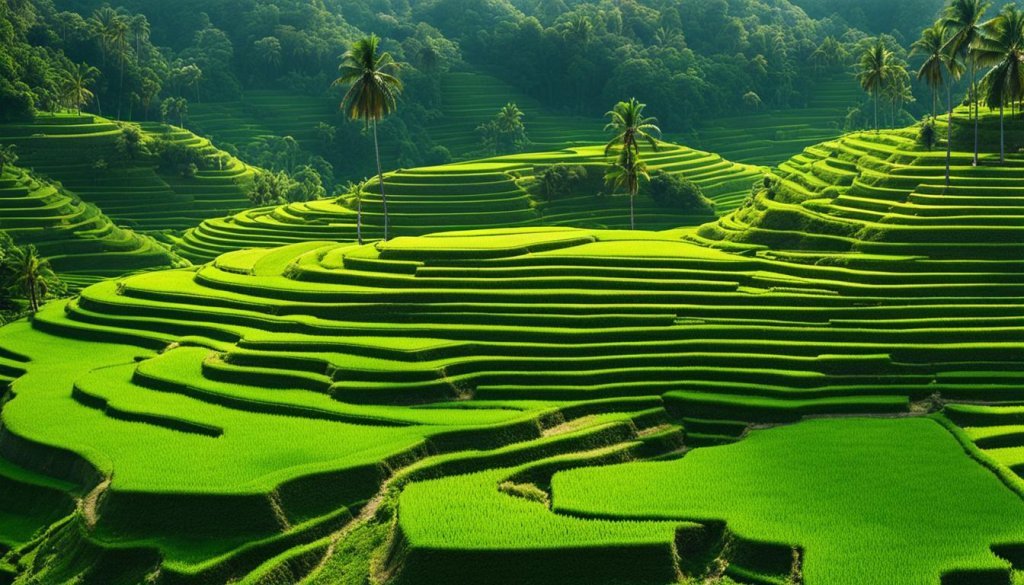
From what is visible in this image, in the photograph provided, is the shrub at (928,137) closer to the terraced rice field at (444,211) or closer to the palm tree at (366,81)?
the terraced rice field at (444,211)

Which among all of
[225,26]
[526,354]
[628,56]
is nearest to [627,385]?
[526,354]

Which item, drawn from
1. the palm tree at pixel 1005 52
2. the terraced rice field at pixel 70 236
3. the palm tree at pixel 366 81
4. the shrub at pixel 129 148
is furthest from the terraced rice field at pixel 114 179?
the palm tree at pixel 1005 52

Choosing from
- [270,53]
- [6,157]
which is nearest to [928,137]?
[6,157]

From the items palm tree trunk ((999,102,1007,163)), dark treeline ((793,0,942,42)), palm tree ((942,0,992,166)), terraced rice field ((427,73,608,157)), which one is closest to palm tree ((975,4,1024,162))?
palm tree trunk ((999,102,1007,163))

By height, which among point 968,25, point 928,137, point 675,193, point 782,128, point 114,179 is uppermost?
point 968,25

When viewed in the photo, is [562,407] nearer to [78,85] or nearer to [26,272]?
[26,272]

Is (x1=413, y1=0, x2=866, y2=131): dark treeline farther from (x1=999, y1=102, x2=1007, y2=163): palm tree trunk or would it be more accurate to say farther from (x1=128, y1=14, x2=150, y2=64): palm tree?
(x1=999, y1=102, x2=1007, y2=163): palm tree trunk

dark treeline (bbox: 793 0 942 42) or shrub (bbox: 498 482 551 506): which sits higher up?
dark treeline (bbox: 793 0 942 42)
